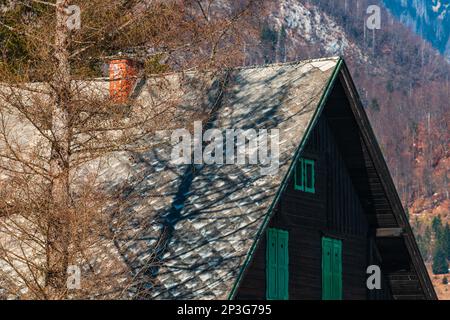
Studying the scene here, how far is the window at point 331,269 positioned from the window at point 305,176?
54.9 inches

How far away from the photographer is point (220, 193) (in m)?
22.6

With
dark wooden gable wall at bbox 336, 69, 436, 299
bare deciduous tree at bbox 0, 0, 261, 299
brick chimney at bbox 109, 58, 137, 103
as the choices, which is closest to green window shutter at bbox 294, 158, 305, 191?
dark wooden gable wall at bbox 336, 69, 436, 299

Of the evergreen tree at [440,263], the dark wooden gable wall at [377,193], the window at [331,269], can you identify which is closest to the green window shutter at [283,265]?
the window at [331,269]

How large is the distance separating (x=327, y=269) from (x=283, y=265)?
2.35 metres

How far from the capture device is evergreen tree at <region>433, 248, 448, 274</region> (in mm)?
170750

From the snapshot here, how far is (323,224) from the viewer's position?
2612 centimetres

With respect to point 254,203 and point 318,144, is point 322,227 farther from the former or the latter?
point 254,203

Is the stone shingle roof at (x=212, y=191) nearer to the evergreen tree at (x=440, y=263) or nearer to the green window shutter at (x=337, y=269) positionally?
the green window shutter at (x=337, y=269)

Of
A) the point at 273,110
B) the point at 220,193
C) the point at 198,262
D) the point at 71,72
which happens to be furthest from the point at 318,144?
the point at 71,72

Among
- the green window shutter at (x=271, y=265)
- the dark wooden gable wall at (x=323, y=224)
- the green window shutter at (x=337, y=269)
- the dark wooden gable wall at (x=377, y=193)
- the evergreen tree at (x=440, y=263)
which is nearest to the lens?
the green window shutter at (x=271, y=265)

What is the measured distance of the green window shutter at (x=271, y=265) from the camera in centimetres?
2344

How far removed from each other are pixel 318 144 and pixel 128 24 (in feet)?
21.5

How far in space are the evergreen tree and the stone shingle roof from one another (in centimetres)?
14874

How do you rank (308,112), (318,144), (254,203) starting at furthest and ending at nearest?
(318,144) → (308,112) → (254,203)
